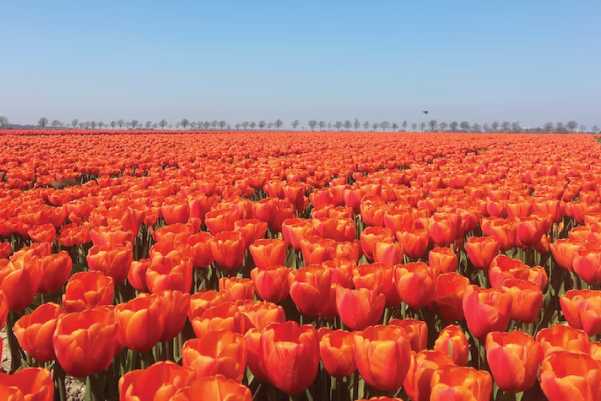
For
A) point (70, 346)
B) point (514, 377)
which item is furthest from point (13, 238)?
point (514, 377)

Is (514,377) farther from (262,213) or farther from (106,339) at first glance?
(262,213)

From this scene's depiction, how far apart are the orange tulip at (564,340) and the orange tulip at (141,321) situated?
4.66 feet

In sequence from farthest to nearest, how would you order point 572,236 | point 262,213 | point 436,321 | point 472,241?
1. point 262,213
2. point 572,236
3. point 472,241
4. point 436,321

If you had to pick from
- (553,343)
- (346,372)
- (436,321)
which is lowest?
(436,321)

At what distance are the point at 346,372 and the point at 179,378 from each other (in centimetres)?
65

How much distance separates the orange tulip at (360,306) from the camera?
1.78 meters

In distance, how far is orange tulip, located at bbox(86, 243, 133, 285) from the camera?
2430mm

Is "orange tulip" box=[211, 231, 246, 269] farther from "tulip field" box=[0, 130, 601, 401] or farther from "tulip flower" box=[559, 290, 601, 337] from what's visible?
"tulip flower" box=[559, 290, 601, 337]

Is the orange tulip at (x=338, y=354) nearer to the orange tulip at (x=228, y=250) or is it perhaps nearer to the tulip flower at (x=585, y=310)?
the tulip flower at (x=585, y=310)

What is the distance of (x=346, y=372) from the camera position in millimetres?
1590

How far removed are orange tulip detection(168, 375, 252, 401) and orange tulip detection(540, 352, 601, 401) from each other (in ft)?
2.95

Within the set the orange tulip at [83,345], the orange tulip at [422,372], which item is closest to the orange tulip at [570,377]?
the orange tulip at [422,372]

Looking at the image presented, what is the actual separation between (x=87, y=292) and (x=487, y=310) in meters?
1.76

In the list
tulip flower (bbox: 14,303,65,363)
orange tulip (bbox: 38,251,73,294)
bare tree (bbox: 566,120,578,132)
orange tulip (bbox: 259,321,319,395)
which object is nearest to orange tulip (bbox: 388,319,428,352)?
orange tulip (bbox: 259,321,319,395)
